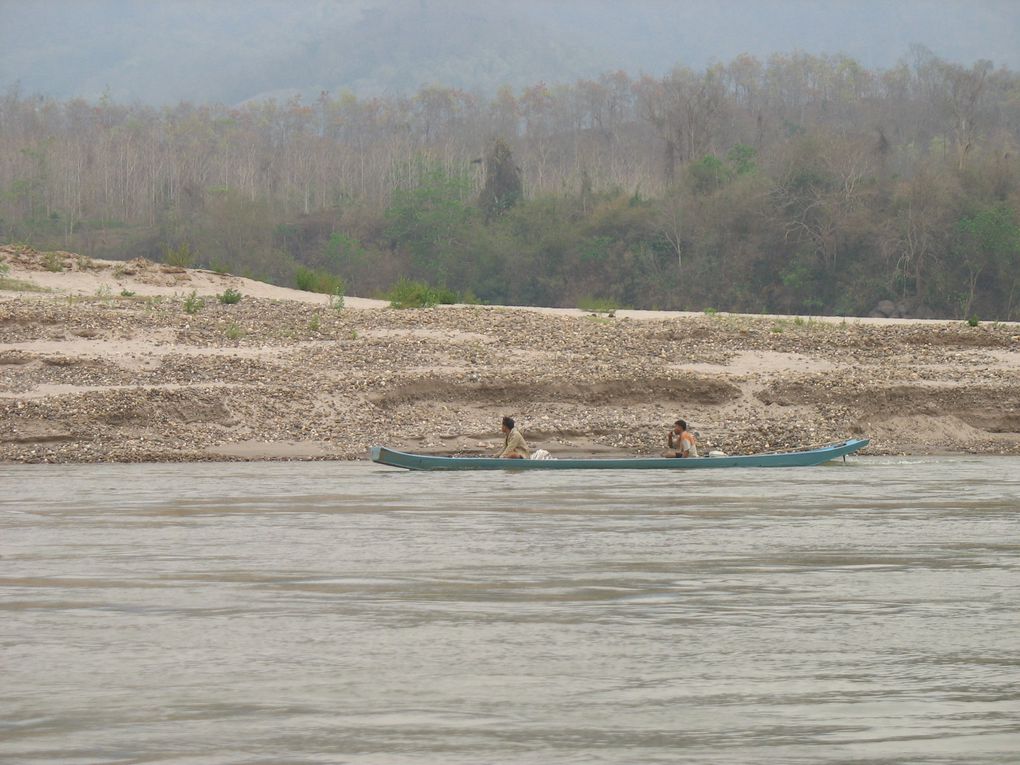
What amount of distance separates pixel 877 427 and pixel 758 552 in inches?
468

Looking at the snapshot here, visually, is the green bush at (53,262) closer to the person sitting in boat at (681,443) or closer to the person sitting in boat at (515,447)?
the person sitting in boat at (515,447)

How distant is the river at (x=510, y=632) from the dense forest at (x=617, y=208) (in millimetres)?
26000

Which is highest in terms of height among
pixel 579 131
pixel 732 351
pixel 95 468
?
pixel 579 131

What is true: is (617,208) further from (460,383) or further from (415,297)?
(460,383)

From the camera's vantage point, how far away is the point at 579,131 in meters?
119

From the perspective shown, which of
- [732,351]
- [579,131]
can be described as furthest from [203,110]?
[732,351]

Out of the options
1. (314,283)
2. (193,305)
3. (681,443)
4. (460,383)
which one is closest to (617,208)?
(314,283)

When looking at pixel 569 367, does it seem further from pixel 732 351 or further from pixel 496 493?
pixel 496 493

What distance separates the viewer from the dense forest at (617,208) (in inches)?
2072

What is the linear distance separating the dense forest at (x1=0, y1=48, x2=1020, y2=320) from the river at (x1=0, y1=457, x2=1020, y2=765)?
2600 centimetres

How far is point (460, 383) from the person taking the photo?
23656 millimetres

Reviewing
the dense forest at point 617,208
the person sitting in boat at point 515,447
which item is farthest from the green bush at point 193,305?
the person sitting in boat at point 515,447

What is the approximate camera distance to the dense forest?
52625mm

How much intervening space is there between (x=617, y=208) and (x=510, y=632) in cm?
5478
